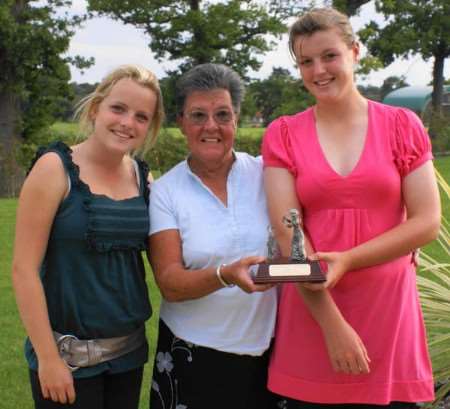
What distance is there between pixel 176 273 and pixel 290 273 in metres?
0.57

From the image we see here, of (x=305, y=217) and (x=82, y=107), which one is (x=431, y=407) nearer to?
(x=305, y=217)

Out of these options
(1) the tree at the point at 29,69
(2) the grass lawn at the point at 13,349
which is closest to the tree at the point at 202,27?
(1) the tree at the point at 29,69


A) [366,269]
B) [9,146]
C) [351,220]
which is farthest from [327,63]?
[9,146]

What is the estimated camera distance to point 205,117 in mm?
2857

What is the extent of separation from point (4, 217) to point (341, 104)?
1058 cm

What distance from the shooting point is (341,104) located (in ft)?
8.35

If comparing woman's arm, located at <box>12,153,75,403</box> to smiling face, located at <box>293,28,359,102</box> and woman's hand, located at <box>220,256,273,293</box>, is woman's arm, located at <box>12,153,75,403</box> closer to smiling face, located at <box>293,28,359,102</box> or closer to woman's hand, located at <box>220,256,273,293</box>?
woman's hand, located at <box>220,256,273,293</box>

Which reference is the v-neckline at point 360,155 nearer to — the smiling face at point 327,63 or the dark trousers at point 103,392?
the smiling face at point 327,63

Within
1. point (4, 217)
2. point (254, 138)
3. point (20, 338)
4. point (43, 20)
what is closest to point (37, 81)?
point (43, 20)

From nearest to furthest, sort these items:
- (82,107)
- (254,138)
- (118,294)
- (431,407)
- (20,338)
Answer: (118,294) < (82,107) < (431,407) < (20,338) < (254,138)

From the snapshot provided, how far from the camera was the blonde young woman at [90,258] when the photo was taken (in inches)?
102

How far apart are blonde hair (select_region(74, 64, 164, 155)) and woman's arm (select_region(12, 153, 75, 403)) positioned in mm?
334

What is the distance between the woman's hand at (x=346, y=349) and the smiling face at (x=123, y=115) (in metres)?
1.01

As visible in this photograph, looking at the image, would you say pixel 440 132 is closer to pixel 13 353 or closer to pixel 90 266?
pixel 13 353
